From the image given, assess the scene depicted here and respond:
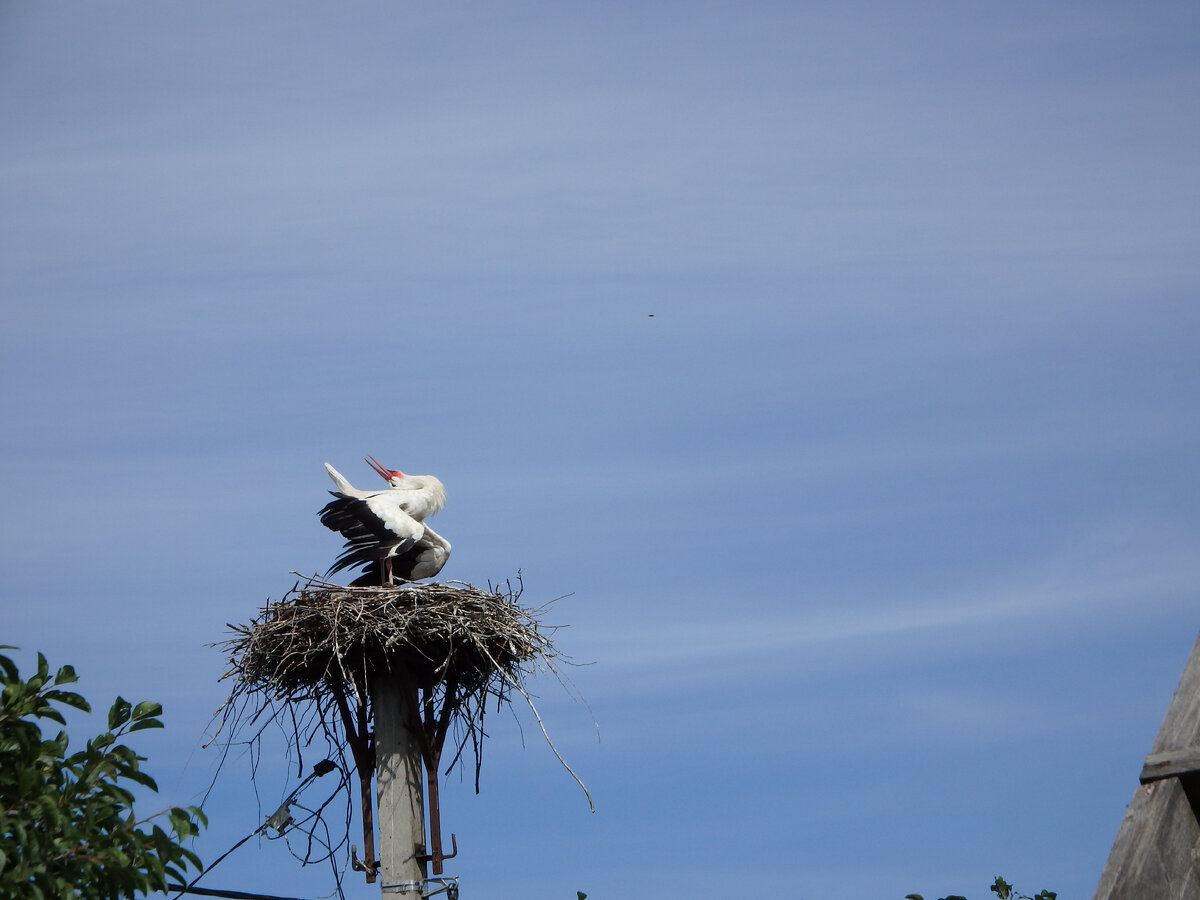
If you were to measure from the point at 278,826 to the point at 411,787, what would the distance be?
92 centimetres

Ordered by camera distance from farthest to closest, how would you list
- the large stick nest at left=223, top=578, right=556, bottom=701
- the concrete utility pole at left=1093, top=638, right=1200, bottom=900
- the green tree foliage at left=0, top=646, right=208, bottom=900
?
the large stick nest at left=223, top=578, right=556, bottom=701, the green tree foliage at left=0, top=646, right=208, bottom=900, the concrete utility pole at left=1093, top=638, right=1200, bottom=900

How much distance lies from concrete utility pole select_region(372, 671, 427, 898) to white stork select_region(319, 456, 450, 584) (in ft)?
3.12

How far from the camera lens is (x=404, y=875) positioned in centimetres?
814

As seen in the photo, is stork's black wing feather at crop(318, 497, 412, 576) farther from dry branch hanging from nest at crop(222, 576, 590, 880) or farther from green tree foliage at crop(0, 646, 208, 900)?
green tree foliage at crop(0, 646, 208, 900)

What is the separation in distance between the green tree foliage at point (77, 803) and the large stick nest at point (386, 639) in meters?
3.40

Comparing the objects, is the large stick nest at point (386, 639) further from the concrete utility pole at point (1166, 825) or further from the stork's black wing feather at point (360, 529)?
the concrete utility pole at point (1166, 825)

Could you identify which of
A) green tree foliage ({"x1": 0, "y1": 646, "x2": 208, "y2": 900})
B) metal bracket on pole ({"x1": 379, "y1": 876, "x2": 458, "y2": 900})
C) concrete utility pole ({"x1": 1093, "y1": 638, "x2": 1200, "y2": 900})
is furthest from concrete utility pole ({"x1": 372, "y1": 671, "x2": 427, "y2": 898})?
concrete utility pole ({"x1": 1093, "y1": 638, "x2": 1200, "y2": 900})

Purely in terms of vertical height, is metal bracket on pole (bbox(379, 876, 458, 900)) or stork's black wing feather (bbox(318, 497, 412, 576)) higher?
stork's black wing feather (bbox(318, 497, 412, 576))

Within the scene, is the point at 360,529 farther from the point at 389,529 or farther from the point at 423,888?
the point at 423,888

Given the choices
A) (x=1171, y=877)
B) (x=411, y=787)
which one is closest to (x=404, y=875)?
(x=411, y=787)

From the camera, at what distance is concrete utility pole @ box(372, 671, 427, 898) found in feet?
26.8

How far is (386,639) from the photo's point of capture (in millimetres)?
7941

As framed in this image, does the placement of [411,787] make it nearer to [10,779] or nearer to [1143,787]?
[10,779]

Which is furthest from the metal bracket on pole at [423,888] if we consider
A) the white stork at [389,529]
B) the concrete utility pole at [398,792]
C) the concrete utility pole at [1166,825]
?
the concrete utility pole at [1166,825]
